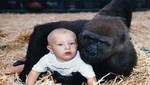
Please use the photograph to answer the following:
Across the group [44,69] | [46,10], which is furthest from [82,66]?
[46,10]

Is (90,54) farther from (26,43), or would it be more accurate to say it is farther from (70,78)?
(26,43)

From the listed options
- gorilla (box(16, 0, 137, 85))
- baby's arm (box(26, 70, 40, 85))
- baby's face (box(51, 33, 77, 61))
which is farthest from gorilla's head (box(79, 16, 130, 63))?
baby's arm (box(26, 70, 40, 85))

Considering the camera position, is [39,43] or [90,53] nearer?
[90,53]

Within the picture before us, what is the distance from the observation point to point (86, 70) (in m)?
3.45

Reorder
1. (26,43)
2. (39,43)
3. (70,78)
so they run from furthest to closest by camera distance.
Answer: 1. (26,43)
2. (39,43)
3. (70,78)

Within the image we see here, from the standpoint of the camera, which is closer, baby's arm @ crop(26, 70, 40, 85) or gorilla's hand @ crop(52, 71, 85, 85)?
baby's arm @ crop(26, 70, 40, 85)

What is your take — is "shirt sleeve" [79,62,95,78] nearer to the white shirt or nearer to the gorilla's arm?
the white shirt

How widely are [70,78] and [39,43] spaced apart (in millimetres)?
608

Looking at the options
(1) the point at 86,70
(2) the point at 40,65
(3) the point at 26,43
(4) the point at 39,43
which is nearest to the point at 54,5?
(3) the point at 26,43

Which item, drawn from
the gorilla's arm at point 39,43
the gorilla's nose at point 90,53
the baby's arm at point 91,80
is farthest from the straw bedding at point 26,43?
the gorilla's nose at point 90,53

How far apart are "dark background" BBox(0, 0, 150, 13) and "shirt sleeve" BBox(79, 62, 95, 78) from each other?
6.60 metres

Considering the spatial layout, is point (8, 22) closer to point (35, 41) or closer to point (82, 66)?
point (35, 41)

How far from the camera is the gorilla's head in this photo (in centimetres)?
343

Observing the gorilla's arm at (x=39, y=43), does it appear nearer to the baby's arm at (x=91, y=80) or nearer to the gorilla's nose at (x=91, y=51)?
the gorilla's nose at (x=91, y=51)
